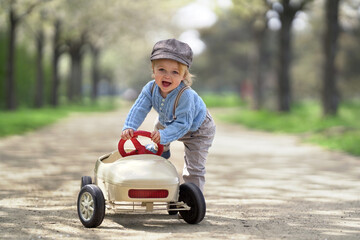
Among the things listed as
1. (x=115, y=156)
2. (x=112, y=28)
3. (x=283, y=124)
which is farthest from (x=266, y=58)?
(x=115, y=156)

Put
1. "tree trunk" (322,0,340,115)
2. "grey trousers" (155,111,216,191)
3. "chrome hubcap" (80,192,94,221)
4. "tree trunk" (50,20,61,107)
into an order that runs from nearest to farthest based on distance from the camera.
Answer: "chrome hubcap" (80,192,94,221)
"grey trousers" (155,111,216,191)
"tree trunk" (322,0,340,115)
"tree trunk" (50,20,61,107)

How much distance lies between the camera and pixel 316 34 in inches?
1506

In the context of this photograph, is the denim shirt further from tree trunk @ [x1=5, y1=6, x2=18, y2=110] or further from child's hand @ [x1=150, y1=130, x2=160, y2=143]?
tree trunk @ [x1=5, y1=6, x2=18, y2=110]

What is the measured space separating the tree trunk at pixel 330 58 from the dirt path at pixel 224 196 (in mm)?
6501

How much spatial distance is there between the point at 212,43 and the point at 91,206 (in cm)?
5052

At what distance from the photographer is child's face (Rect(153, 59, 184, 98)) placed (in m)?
4.57

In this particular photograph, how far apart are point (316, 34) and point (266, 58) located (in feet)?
45.8

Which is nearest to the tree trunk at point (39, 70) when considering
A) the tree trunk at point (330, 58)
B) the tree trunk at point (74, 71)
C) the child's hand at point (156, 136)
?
the tree trunk at point (74, 71)

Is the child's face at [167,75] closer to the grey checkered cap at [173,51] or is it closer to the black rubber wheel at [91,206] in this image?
the grey checkered cap at [173,51]

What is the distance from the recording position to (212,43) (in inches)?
2127

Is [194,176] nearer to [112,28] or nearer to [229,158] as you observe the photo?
[229,158]

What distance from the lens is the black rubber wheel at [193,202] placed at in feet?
14.4

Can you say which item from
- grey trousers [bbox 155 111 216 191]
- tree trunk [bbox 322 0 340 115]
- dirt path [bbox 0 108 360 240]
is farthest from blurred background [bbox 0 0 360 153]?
grey trousers [bbox 155 111 216 191]

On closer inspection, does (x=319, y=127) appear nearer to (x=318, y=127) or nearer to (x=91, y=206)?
(x=318, y=127)
